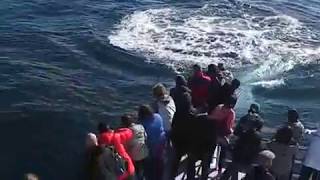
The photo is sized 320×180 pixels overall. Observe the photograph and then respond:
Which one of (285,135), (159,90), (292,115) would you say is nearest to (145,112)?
(159,90)

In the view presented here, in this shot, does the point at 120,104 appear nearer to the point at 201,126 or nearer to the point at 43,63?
→ the point at 43,63

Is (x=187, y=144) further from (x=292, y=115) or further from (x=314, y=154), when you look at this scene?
(x=314, y=154)

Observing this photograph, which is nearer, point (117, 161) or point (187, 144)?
point (117, 161)

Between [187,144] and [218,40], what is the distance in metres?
18.0

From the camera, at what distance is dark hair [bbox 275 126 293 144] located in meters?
11.8

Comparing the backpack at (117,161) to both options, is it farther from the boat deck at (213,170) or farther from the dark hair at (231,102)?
the dark hair at (231,102)

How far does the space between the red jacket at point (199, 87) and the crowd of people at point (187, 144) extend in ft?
1.88

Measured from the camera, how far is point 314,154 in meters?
12.2

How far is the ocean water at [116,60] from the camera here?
2080 centimetres

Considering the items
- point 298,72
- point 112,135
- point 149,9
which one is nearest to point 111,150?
point 112,135

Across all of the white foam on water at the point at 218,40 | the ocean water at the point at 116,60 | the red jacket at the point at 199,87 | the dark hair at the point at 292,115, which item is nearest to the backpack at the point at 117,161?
the dark hair at the point at 292,115

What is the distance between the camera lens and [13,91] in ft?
76.2

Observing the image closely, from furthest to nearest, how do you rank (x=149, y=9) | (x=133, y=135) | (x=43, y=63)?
(x=149, y=9) < (x=43, y=63) < (x=133, y=135)

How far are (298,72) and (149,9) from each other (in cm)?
1054
